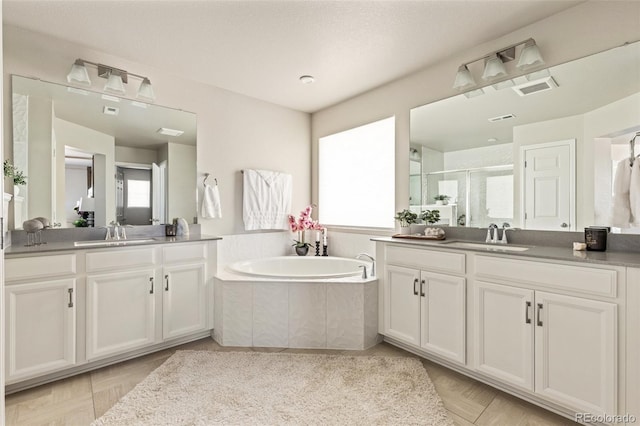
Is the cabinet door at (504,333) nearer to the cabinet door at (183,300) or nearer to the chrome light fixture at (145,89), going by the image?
the cabinet door at (183,300)

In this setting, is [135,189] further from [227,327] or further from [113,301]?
[227,327]

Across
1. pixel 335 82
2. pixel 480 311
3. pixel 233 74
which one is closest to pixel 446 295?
pixel 480 311

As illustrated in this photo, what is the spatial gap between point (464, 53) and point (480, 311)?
2.00m

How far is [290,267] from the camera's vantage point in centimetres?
381

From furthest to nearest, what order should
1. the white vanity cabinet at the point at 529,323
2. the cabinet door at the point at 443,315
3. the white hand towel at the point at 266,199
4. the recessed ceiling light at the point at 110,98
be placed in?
the white hand towel at the point at 266,199, the recessed ceiling light at the point at 110,98, the cabinet door at the point at 443,315, the white vanity cabinet at the point at 529,323

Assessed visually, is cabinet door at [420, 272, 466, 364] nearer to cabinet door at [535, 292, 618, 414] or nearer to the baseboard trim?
cabinet door at [535, 292, 618, 414]

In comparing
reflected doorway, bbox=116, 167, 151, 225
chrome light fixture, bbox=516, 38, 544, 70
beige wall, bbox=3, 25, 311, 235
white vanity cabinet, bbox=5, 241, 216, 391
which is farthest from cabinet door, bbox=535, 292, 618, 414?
reflected doorway, bbox=116, 167, 151, 225

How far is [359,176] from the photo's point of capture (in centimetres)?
388

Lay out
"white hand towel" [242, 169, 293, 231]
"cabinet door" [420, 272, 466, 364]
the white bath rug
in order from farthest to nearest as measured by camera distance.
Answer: "white hand towel" [242, 169, 293, 231] → "cabinet door" [420, 272, 466, 364] → the white bath rug

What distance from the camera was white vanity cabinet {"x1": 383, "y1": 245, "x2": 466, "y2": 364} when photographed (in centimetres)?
233

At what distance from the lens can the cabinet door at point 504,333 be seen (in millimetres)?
1983

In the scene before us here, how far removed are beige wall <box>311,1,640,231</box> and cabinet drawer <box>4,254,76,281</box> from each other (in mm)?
2686

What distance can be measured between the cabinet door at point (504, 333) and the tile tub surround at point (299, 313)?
33.6 inches

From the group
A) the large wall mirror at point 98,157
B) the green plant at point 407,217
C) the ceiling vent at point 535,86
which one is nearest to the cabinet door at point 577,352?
the green plant at point 407,217
